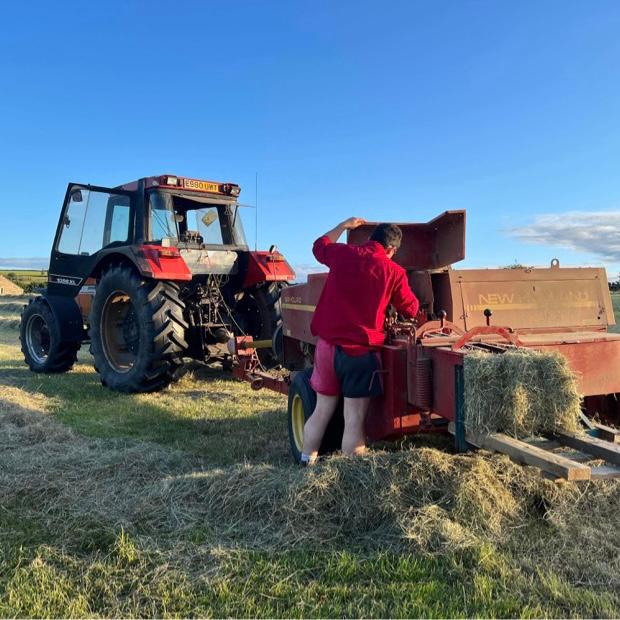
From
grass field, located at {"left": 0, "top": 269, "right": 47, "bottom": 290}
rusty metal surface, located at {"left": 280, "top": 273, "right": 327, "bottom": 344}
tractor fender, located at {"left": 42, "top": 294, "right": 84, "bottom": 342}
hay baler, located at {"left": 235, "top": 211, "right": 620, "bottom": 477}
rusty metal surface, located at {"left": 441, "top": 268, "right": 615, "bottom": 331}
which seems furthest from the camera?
grass field, located at {"left": 0, "top": 269, "right": 47, "bottom": 290}

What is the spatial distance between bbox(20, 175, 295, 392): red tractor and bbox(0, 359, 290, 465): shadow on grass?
367 mm

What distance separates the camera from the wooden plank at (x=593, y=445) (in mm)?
2837

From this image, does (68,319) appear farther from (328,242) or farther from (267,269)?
(328,242)

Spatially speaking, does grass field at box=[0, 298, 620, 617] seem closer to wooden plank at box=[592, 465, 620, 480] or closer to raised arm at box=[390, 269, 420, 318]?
wooden plank at box=[592, 465, 620, 480]

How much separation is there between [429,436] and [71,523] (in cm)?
262

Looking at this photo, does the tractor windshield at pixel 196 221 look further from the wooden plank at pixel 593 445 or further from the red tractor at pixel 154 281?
the wooden plank at pixel 593 445

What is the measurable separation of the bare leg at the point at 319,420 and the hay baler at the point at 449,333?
0.13 metres

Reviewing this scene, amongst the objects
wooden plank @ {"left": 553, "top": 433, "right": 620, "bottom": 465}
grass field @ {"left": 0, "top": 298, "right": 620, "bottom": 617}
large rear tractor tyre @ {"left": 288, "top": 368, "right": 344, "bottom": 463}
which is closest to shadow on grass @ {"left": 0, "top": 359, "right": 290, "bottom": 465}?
large rear tractor tyre @ {"left": 288, "top": 368, "right": 344, "bottom": 463}

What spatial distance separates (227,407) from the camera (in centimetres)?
632

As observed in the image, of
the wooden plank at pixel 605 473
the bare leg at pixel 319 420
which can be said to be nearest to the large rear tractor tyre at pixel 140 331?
the bare leg at pixel 319 420

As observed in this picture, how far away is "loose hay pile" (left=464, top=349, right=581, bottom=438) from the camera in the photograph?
9.93 feet

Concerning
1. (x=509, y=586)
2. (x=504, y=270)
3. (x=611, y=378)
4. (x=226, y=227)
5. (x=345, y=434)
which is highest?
(x=226, y=227)

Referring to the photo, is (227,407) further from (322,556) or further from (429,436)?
(322,556)

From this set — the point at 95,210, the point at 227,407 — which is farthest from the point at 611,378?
the point at 95,210
